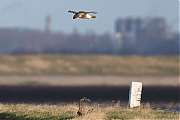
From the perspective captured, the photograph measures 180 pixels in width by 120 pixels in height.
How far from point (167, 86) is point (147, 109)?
44.4 meters

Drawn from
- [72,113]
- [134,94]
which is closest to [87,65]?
[134,94]

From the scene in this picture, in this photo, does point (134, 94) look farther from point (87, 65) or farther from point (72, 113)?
point (87, 65)

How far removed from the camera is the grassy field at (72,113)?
2258 cm

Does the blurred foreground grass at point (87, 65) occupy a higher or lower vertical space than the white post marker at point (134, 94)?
higher

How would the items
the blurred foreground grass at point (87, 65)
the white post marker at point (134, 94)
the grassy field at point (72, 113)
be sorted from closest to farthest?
the grassy field at point (72, 113) → the white post marker at point (134, 94) → the blurred foreground grass at point (87, 65)

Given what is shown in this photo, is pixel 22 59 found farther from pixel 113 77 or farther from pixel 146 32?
pixel 146 32

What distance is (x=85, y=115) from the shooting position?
72.5 feet

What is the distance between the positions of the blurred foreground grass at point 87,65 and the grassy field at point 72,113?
169 ft

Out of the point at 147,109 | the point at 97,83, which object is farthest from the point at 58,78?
the point at 147,109

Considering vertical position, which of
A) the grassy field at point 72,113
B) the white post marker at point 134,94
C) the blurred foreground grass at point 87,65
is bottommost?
the grassy field at point 72,113

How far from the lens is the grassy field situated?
22578mm

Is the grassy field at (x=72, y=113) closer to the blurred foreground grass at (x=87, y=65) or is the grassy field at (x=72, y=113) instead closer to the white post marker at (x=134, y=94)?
the white post marker at (x=134, y=94)

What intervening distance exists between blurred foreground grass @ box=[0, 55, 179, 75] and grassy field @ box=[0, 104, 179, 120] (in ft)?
169

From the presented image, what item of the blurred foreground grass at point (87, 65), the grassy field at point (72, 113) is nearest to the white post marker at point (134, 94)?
the grassy field at point (72, 113)
